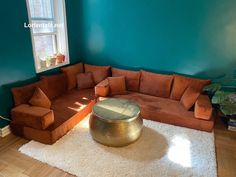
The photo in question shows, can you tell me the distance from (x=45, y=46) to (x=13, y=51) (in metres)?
0.93

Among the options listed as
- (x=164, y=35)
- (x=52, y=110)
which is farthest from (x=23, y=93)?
(x=164, y=35)

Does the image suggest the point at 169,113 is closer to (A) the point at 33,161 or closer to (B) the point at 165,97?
(B) the point at 165,97

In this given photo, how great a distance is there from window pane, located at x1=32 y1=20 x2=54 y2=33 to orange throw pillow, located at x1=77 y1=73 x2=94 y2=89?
1.07 meters

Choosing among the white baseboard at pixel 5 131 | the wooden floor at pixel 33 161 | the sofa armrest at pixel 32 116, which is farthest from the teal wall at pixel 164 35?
the white baseboard at pixel 5 131

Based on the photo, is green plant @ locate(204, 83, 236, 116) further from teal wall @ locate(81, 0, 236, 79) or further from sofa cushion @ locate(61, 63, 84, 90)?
sofa cushion @ locate(61, 63, 84, 90)

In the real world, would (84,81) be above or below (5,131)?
above

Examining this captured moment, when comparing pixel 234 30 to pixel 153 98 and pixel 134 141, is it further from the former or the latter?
pixel 134 141

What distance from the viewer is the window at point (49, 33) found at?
3.36m

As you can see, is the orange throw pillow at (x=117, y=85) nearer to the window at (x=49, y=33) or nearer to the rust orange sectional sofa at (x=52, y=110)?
the rust orange sectional sofa at (x=52, y=110)

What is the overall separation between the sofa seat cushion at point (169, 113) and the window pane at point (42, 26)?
2085 millimetres

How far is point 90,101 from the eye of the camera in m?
3.43

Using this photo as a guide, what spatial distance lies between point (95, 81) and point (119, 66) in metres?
0.63

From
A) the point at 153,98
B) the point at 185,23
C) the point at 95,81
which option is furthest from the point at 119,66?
the point at 185,23

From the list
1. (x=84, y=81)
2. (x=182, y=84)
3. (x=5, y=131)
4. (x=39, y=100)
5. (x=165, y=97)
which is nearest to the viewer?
(x=5, y=131)
